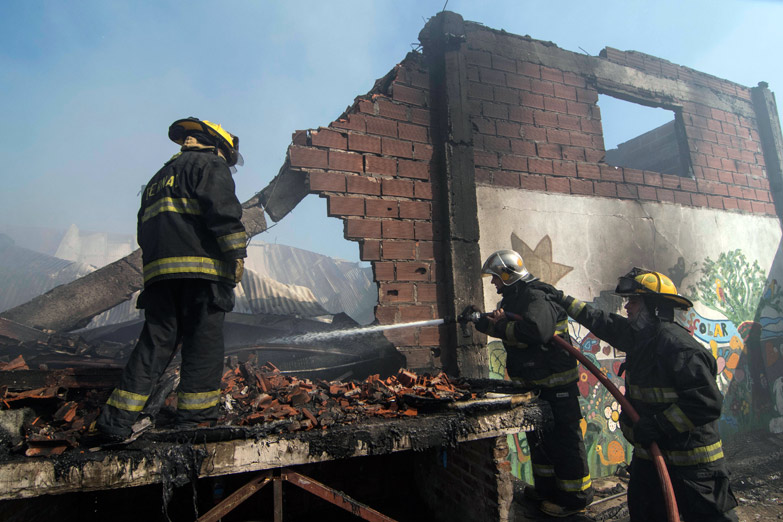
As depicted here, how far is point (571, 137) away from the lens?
561cm

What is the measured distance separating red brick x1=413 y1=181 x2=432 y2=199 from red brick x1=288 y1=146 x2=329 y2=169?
1.01 m

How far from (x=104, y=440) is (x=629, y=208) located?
6294 millimetres

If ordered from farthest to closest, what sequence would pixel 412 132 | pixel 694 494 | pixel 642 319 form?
pixel 412 132 < pixel 642 319 < pixel 694 494

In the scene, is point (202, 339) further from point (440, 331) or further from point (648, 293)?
point (648, 293)

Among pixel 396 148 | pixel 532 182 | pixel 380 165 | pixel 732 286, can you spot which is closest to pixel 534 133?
pixel 532 182

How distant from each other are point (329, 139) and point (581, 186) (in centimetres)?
345

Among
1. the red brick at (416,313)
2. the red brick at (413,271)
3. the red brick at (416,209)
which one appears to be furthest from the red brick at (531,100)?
the red brick at (416,313)

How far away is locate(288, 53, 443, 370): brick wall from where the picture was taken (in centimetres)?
423

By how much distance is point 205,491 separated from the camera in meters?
3.20

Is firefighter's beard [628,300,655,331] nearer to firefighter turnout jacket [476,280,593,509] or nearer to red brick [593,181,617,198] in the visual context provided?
firefighter turnout jacket [476,280,593,509]

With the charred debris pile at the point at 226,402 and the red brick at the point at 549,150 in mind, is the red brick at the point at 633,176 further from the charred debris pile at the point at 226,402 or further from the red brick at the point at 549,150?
the charred debris pile at the point at 226,402

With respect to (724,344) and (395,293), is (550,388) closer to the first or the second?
(395,293)

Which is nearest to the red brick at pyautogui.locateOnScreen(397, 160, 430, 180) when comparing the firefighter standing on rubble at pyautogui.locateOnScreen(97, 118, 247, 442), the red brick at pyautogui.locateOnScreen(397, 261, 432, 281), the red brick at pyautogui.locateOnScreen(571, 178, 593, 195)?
the red brick at pyautogui.locateOnScreen(397, 261, 432, 281)

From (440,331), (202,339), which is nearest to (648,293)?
(440,331)
